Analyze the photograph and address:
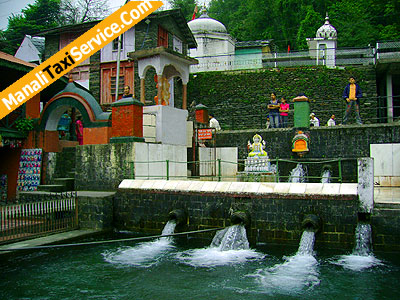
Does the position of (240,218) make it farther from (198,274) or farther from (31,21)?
(31,21)

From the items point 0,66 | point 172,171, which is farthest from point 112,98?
point 172,171

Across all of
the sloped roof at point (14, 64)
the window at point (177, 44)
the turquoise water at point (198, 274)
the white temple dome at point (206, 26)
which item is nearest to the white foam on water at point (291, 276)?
the turquoise water at point (198, 274)

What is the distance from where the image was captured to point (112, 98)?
25.2 meters

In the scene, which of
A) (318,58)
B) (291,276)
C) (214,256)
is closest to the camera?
(291,276)

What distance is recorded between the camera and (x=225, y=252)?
9.92m

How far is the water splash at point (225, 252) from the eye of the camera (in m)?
9.25

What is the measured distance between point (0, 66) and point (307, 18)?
27.8 meters

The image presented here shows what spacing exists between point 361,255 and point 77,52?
10.7 m

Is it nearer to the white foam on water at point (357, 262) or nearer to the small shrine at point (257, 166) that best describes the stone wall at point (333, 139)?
the small shrine at point (257, 166)

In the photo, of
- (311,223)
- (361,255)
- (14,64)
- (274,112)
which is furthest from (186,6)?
(361,255)

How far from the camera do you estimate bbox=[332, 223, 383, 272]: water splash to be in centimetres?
866

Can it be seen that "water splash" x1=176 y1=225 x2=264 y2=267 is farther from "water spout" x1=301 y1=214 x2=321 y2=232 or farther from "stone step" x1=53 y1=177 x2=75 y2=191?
"stone step" x1=53 y1=177 x2=75 y2=191

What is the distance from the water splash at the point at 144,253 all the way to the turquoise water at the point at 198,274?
0.03 meters

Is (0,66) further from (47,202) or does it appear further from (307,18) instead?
(307,18)
